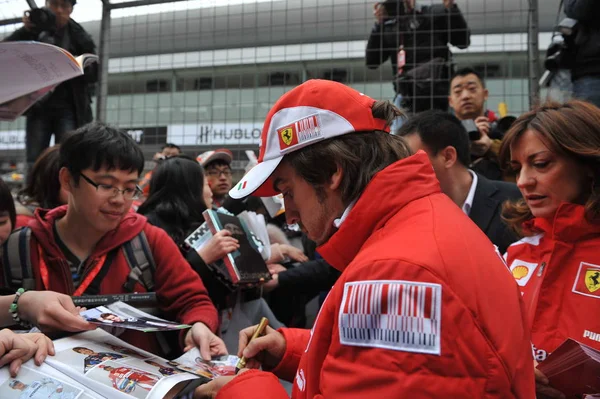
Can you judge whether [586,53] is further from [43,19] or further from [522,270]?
[43,19]

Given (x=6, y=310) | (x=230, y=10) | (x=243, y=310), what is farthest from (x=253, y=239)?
(x=230, y=10)

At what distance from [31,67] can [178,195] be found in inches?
61.3

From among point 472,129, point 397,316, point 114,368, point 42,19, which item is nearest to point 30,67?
point 114,368

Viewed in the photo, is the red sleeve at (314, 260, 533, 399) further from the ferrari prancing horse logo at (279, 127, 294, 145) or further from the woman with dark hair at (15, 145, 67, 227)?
the woman with dark hair at (15, 145, 67, 227)

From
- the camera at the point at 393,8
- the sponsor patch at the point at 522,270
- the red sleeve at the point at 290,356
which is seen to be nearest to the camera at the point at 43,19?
the camera at the point at 393,8

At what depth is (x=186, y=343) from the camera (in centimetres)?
241

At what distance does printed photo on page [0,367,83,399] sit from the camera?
1.45 meters

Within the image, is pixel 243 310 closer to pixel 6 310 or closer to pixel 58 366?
pixel 6 310

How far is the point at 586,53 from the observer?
4004mm

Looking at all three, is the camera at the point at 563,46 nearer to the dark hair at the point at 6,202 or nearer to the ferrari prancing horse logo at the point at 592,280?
the ferrari prancing horse logo at the point at 592,280

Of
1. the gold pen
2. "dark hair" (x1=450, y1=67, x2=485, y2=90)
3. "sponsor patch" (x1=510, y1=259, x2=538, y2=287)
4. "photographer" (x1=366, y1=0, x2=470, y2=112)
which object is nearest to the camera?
the gold pen

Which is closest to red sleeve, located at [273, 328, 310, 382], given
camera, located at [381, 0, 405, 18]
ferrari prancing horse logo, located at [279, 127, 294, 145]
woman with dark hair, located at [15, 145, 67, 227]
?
ferrari prancing horse logo, located at [279, 127, 294, 145]

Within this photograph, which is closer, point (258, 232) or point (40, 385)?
point (40, 385)

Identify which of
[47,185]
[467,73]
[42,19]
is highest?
[42,19]
